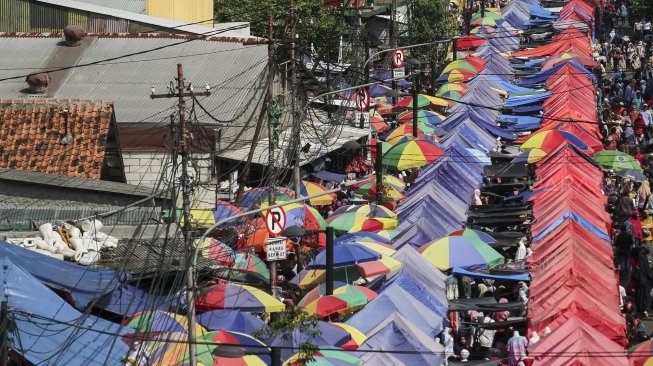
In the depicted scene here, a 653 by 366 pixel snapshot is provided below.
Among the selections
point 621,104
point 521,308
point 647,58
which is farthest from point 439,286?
point 647,58

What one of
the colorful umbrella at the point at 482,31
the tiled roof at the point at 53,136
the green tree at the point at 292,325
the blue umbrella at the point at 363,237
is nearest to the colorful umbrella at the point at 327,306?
the green tree at the point at 292,325

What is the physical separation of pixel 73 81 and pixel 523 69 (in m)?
20.2

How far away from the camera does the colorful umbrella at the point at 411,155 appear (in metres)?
46.1

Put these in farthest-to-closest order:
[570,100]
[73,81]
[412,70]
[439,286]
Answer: [412,70]
[570,100]
[73,81]
[439,286]

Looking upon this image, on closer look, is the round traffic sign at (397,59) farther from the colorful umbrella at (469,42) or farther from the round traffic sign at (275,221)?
the round traffic sign at (275,221)

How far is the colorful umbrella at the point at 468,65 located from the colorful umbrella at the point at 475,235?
72.7ft

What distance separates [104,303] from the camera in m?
31.7

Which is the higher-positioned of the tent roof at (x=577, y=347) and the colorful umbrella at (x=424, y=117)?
the colorful umbrella at (x=424, y=117)

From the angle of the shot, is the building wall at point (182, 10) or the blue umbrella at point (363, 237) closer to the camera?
→ the blue umbrella at point (363, 237)

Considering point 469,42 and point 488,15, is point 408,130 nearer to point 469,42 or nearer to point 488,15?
point 469,42

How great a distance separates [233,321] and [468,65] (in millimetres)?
31694

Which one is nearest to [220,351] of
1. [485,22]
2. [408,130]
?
[408,130]

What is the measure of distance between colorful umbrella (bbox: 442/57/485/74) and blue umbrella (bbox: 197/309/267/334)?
1195 inches

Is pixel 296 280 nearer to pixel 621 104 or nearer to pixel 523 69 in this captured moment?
pixel 621 104
